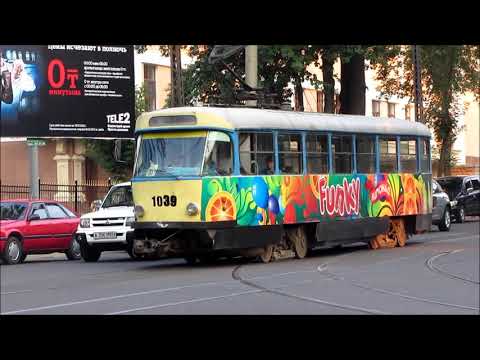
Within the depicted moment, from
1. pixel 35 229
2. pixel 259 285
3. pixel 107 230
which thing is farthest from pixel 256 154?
pixel 35 229

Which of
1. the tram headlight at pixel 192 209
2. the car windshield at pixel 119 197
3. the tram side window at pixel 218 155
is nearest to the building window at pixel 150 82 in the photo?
the car windshield at pixel 119 197

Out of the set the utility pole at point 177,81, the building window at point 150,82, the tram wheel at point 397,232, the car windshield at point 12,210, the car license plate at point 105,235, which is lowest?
the tram wheel at point 397,232

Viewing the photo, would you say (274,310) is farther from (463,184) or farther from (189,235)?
(463,184)

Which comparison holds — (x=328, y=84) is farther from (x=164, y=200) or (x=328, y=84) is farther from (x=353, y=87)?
(x=164, y=200)

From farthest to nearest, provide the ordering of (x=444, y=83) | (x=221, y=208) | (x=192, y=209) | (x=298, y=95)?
(x=444, y=83) < (x=298, y=95) < (x=221, y=208) < (x=192, y=209)

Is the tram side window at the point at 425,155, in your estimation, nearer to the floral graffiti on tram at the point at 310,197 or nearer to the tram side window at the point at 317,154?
the floral graffiti on tram at the point at 310,197

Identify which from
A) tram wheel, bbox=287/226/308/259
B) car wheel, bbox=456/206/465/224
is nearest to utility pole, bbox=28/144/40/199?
tram wheel, bbox=287/226/308/259

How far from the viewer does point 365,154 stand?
71.2 ft

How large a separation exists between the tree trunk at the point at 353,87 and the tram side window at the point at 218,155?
1488 cm

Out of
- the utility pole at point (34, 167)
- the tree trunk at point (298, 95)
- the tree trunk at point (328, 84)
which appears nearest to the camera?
the utility pole at point (34, 167)

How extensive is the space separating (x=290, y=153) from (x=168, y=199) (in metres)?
Answer: 3.21

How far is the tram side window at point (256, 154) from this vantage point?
58.8 feet

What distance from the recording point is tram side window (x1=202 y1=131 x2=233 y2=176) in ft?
56.3

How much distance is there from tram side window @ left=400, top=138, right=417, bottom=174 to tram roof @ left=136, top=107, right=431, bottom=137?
0.83ft
